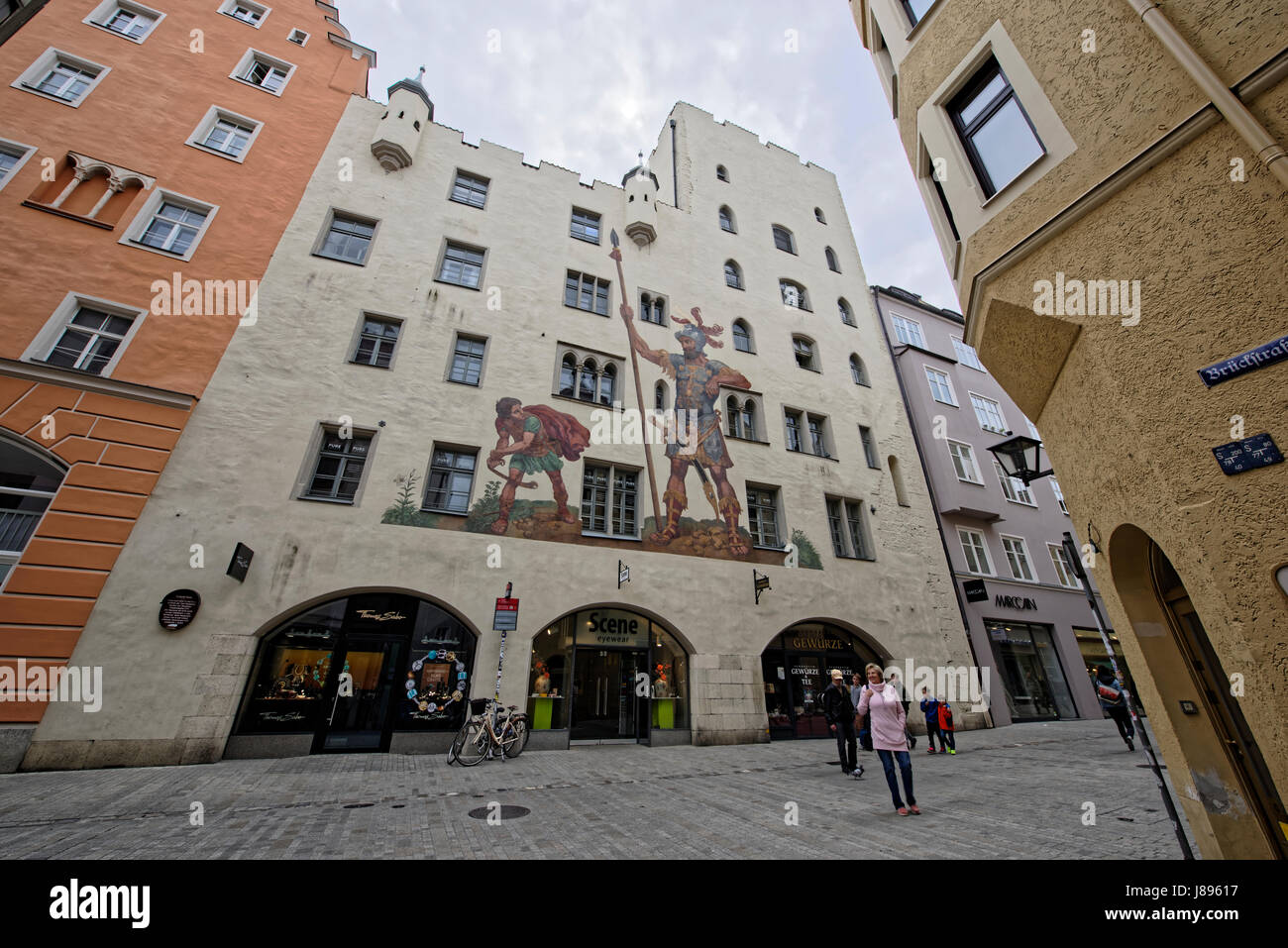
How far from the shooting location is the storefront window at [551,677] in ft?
37.2

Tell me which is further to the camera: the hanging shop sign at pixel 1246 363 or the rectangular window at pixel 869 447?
the rectangular window at pixel 869 447

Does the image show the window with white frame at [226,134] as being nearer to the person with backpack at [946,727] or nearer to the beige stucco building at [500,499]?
the beige stucco building at [500,499]

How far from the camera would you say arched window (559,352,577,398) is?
14.6 m

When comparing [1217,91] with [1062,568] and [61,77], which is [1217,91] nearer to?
[1062,568]

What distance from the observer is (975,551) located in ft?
63.2

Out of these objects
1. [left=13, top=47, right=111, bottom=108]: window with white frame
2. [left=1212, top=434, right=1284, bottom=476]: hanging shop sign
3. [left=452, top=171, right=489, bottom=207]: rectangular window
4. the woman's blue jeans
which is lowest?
the woman's blue jeans

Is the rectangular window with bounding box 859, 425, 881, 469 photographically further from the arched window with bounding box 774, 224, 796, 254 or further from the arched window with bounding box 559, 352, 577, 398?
the arched window with bounding box 559, 352, 577, 398

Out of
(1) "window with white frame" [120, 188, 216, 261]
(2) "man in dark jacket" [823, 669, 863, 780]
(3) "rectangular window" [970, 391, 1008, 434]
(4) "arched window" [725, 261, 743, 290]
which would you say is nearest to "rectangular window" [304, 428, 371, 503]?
(1) "window with white frame" [120, 188, 216, 261]

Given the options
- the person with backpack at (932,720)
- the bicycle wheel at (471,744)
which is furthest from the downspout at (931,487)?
the bicycle wheel at (471,744)

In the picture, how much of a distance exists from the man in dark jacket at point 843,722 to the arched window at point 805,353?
13.4 m

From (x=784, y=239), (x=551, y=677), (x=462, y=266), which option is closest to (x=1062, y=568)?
(x=784, y=239)

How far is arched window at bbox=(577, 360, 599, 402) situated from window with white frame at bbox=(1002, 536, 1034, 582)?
17.2 meters

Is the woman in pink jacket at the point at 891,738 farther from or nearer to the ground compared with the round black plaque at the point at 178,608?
nearer to the ground
